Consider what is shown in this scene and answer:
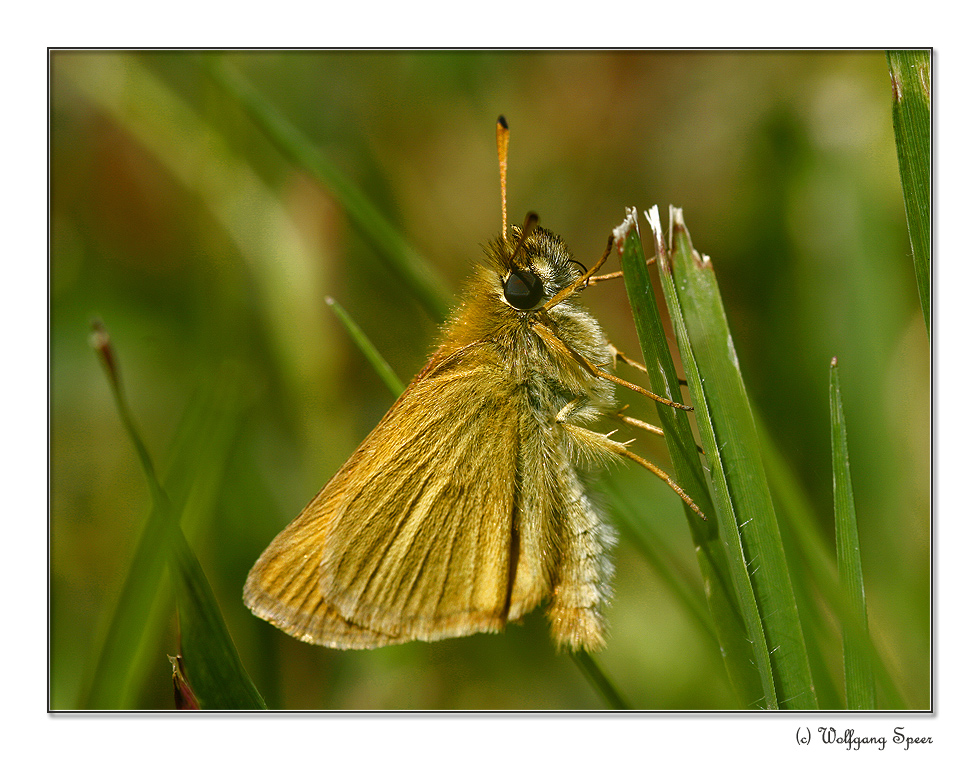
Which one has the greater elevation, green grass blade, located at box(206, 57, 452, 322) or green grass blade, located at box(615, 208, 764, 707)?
green grass blade, located at box(206, 57, 452, 322)

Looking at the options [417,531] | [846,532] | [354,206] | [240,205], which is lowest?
[846,532]

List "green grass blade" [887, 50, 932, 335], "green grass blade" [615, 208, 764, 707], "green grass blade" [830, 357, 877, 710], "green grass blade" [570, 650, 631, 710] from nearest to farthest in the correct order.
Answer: "green grass blade" [830, 357, 877, 710], "green grass blade" [615, 208, 764, 707], "green grass blade" [887, 50, 932, 335], "green grass blade" [570, 650, 631, 710]

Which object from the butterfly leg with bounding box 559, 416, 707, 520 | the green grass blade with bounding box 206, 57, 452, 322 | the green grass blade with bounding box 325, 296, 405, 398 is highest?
the green grass blade with bounding box 206, 57, 452, 322

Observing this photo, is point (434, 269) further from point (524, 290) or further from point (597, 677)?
point (597, 677)

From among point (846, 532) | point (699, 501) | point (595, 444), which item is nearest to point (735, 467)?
point (699, 501)

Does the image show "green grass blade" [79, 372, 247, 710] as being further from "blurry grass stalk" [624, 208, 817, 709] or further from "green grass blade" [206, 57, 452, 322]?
"blurry grass stalk" [624, 208, 817, 709]

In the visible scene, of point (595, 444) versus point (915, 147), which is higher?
point (915, 147)

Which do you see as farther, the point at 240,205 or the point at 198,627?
the point at 240,205

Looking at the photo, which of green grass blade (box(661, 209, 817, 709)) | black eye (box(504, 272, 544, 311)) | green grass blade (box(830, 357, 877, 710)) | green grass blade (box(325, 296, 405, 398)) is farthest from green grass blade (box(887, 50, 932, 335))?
green grass blade (box(325, 296, 405, 398))
